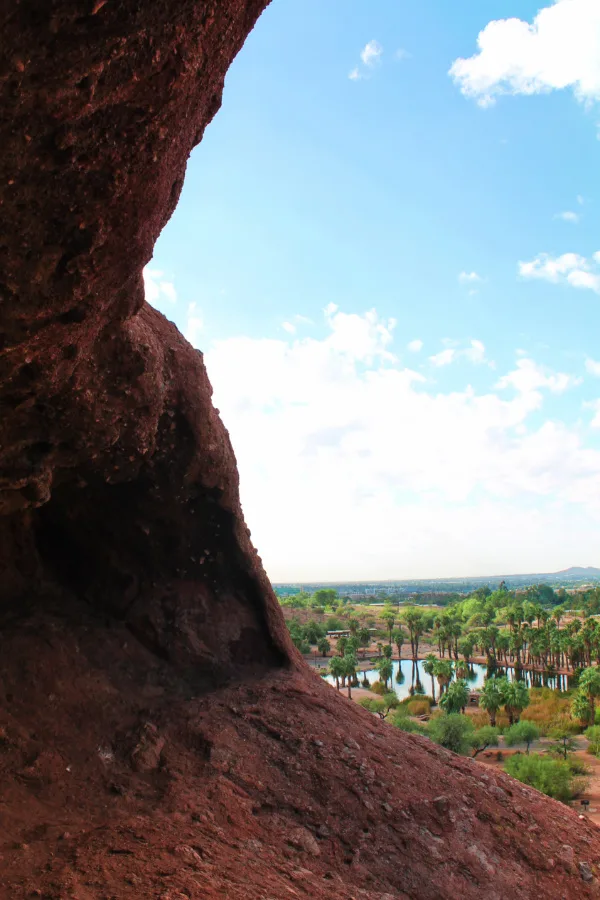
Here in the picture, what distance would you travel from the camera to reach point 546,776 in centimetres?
2808

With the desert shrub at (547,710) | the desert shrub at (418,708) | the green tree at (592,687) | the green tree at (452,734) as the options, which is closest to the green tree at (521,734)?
the green tree at (452,734)

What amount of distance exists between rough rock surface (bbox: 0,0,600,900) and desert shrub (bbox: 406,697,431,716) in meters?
41.9

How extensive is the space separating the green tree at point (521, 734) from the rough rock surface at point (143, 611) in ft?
109

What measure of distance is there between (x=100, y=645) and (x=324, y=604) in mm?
161135

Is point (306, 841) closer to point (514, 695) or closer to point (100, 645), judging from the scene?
point (100, 645)

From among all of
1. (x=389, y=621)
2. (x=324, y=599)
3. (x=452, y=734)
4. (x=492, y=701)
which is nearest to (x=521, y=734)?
(x=492, y=701)

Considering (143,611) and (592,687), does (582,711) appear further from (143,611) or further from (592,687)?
(143,611)

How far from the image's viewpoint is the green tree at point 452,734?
113ft

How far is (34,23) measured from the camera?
3301 millimetres

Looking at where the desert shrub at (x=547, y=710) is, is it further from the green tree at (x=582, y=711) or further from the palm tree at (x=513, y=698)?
the palm tree at (x=513, y=698)

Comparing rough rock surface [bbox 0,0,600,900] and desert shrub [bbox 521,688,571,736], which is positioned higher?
rough rock surface [bbox 0,0,600,900]

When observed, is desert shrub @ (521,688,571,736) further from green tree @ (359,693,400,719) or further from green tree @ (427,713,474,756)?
green tree @ (427,713,474,756)

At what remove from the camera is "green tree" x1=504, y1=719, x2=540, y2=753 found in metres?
37.9

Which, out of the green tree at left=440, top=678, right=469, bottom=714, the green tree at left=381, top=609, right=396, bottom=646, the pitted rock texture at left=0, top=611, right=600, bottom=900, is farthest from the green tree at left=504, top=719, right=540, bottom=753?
the green tree at left=381, top=609, right=396, bottom=646
